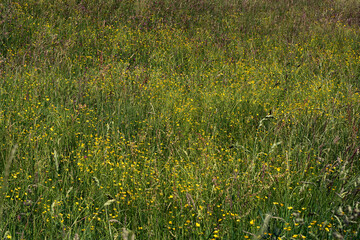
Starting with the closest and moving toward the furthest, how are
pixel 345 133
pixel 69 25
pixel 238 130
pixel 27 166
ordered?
pixel 27 166
pixel 345 133
pixel 238 130
pixel 69 25

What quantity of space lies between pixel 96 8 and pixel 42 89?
3.41 meters

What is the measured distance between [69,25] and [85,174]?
153 inches

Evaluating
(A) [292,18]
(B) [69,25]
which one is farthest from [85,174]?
(A) [292,18]

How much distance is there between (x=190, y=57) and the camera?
4746mm

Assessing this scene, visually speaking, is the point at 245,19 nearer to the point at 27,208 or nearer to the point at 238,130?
the point at 238,130

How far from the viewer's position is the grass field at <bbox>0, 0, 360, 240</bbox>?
1.82 meters

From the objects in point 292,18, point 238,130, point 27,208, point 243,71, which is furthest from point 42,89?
point 292,18

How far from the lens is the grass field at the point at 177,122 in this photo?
5.98 ft

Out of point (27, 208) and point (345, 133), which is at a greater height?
point (345, 133)

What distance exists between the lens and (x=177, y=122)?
3051mm

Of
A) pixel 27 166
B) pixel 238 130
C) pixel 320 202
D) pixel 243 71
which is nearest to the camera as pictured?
pixel 320 202

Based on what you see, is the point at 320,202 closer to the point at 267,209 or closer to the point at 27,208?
the point at 267,209

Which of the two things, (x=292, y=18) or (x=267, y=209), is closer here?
(x=267, y=209)

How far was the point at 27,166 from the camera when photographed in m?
2.10
